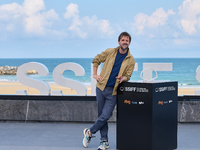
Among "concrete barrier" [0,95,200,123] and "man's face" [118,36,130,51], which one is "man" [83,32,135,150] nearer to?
"man's face" [118,36,130,51]

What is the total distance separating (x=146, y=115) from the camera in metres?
4.62

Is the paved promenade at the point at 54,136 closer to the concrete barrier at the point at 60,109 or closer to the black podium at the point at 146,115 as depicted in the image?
the concrete barrier at the point at 60,109

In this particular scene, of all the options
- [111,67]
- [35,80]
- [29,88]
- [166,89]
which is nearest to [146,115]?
[166,89]

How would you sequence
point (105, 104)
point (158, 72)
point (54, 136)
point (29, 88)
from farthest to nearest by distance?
point (158, 72)
point (29, 88)
point (54, 136)
point (105, 104)

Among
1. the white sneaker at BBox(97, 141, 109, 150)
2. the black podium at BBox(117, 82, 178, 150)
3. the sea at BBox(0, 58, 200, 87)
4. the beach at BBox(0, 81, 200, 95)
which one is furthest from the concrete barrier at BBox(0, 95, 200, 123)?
the sea at BBox(0, 58, 200, 87)

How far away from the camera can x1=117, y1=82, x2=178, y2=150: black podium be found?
459cm

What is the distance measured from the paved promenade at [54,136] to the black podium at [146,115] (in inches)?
20.9

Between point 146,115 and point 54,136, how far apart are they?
2140mm

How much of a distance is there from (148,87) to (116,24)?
42683 mm

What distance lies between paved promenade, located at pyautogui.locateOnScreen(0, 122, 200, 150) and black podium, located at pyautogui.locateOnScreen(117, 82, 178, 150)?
532 mm

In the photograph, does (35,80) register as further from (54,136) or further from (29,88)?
(29,88)

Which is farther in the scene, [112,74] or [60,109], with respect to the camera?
[60,109]

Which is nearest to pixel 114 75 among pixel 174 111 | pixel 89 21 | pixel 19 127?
pixel 174 111

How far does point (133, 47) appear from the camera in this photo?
4556 centimetres
